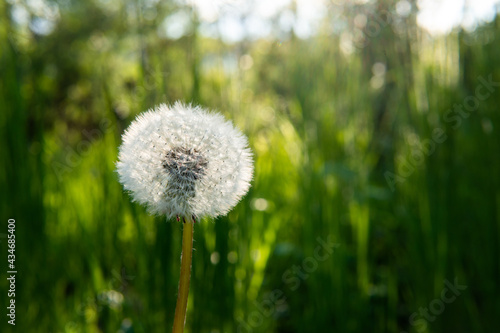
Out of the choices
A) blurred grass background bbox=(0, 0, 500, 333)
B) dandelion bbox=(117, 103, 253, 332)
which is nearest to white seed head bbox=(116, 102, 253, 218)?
dandelion bbox=(117, 103, 253, 332)

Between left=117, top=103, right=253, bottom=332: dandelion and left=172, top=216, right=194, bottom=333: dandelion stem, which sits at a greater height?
left=117, top=103, right=253, bottom=332: dandelion

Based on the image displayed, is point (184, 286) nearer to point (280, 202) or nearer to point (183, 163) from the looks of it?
point (183, 163)

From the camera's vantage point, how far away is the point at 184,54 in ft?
4.84

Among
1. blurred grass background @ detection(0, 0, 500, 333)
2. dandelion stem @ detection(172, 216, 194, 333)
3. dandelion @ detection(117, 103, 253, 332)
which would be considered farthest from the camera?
blurred grass background @ detection(0, 0, 500, 333)

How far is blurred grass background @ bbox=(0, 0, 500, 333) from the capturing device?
120 centimetres

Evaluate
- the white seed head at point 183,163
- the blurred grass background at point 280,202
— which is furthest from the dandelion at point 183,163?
the blurred grass background at point 280,202

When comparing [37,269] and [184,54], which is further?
[184,54]

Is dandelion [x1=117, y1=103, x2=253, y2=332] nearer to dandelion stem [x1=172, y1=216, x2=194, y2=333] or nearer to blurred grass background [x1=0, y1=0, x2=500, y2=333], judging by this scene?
dandelion stem [x1=172, y1=216, x2=194, y2=333]

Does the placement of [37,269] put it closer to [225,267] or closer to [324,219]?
[225,267]

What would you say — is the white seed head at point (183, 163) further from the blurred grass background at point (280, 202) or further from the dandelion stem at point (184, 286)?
the blurred grass background at point (280, 202)

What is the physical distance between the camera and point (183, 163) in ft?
2.05

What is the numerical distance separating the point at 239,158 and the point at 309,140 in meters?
0.98

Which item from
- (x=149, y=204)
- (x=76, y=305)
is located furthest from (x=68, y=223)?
(x=149, y=204)

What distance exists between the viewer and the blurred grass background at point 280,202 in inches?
47.2
